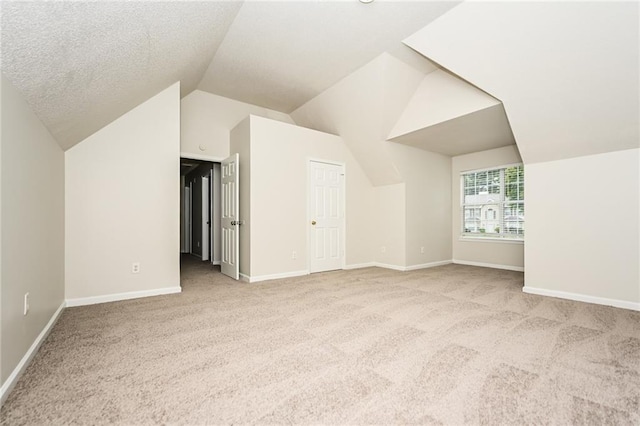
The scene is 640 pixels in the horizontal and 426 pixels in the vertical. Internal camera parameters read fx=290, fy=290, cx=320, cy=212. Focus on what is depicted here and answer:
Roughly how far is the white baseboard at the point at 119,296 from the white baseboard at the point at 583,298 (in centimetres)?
462

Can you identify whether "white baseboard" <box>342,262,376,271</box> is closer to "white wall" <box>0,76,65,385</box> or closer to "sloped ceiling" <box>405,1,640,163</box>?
"sloped ceiling" <box>405,1,640,163</box>

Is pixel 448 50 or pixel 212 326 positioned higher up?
pixel 448 50

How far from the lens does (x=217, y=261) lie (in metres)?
6.26

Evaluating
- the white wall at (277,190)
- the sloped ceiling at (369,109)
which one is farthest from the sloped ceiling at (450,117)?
the white wall at (277,190)

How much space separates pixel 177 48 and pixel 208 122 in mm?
2231

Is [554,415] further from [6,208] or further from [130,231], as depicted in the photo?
[130,231]

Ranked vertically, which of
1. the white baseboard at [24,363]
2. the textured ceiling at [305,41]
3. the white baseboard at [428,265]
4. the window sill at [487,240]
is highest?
the textured ceiling at [305,41]

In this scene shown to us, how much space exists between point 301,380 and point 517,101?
3622mm

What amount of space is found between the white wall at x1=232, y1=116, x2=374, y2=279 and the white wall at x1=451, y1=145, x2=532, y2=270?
9.72ft

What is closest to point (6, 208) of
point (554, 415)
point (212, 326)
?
point (212, 326)

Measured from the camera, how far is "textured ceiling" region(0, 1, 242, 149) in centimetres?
142

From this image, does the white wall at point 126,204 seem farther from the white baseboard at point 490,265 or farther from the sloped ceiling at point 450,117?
the white baseboard at point 490,265

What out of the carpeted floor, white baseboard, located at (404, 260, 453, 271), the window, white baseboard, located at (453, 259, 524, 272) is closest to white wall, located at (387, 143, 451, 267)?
white baseboard, located at (404, 260, 453, 271)

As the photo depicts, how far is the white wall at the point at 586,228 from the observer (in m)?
3.14
